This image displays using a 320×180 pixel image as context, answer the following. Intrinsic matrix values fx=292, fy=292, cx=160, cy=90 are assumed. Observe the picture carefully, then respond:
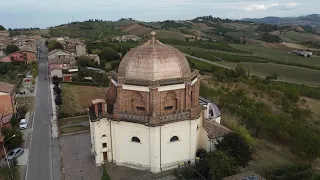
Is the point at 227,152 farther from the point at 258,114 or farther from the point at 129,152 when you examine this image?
the point at 258,114

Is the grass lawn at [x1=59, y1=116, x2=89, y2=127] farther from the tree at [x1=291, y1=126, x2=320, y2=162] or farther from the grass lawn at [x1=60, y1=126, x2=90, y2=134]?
the tree at [x1=291, y1=126, x2=320, y2=162]

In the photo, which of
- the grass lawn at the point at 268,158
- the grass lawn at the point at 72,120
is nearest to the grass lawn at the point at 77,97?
the grass lawn at the point at 72,120

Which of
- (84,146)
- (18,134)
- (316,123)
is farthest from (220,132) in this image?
(18,134)

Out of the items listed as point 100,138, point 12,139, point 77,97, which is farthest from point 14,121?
point 100,138

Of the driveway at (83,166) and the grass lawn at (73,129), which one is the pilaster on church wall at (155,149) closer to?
the driveway at (83,166)

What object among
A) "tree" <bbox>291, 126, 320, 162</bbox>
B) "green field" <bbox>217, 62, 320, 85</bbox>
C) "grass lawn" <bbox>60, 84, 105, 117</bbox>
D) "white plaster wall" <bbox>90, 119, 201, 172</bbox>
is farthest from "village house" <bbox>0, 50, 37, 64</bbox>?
"tree" <bbox>291, 126, 320, 162</bbox>

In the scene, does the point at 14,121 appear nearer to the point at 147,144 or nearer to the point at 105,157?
the point at 105,157
